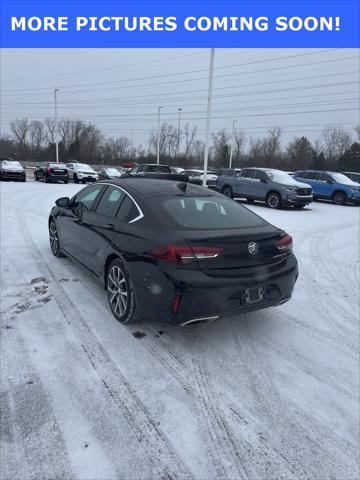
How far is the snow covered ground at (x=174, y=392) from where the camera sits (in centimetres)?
218

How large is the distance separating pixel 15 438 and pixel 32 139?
95.4 metres

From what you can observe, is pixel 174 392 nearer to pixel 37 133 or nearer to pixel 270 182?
pixel 270 182

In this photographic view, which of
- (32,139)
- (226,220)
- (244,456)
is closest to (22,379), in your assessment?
(244,456)

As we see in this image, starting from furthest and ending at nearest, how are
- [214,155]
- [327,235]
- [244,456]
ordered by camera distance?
[214,155], [327,235], [244,456]

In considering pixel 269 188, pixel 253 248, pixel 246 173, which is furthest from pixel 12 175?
pixel 253 248

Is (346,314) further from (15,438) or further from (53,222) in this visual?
(53,222)

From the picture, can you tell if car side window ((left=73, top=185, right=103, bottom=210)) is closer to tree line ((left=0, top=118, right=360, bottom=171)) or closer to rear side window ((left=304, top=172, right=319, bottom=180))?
rear side window ((left=304, top=172, right=319, bottom=180))

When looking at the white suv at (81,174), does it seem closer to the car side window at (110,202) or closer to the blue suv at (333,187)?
the blue suv at (333,187)

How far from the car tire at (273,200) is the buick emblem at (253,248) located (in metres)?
12.7

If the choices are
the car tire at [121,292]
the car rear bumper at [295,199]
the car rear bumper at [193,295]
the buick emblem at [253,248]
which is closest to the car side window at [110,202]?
the car tire at [121,292]

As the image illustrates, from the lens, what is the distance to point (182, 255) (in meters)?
3.20

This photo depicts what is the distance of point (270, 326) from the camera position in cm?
401

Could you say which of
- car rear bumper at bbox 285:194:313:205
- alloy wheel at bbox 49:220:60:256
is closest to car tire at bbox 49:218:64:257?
alloy wheel at bbox 49:220:60:256

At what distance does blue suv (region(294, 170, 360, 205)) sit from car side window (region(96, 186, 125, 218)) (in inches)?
662
